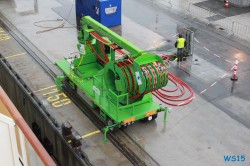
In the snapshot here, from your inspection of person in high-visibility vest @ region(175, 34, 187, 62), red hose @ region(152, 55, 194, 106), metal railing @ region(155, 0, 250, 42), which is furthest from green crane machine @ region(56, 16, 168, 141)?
metal railing @ region(155, 0, 250, 42)

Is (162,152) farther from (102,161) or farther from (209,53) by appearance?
(209,53)

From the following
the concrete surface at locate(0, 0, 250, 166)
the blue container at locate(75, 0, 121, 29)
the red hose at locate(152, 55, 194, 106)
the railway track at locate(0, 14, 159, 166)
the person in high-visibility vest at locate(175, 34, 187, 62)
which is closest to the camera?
the railway track at locate(0, 14, 159, 166)

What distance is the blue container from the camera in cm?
2425

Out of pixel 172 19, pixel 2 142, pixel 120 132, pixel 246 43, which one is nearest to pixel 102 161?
pixel 120 132

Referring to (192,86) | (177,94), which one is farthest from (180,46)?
(177,94)

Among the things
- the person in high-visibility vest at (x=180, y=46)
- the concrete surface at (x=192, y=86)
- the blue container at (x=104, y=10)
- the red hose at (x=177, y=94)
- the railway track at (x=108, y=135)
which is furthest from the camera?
the blue container at (x=104, y=10)

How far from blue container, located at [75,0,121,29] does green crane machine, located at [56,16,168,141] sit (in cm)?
778

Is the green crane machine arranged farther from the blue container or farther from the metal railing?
the metal railing

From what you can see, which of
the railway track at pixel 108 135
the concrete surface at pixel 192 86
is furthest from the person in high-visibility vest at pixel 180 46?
the railway track at pixel 108 135

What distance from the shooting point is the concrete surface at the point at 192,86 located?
14.3 meters

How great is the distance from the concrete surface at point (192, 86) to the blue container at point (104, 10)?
0.89 m

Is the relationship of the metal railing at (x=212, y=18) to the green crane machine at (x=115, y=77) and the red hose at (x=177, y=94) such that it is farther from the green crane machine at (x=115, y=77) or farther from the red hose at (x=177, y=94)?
the green crane machine at (x=115, y=77)

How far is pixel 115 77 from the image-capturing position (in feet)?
46.7

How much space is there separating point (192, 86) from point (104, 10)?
900 centimetres
